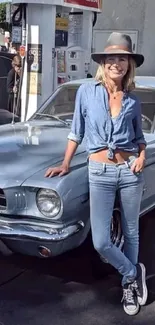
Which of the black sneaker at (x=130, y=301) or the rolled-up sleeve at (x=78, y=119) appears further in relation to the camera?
the black sneaker at (x=130, y=301)

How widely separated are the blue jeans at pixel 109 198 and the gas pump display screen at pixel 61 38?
5929mm

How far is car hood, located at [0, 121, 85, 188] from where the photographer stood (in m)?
3.71

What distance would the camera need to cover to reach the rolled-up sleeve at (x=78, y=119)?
3.38 m

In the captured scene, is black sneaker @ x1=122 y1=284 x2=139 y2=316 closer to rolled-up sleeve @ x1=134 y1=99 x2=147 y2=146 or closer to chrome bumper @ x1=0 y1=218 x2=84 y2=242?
chrome bumper @ x1=0 y1=218 x2=84 y2=242

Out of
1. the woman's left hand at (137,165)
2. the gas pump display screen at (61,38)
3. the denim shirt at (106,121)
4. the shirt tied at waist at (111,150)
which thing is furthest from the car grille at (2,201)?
the gas pump display screen at (61,38)

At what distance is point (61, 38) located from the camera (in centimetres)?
894

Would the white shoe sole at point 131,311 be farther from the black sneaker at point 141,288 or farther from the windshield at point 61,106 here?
the windshield at point 61,106

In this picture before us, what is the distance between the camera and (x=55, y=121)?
5211 millimetres

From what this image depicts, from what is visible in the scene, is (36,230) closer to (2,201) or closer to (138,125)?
(2,201)

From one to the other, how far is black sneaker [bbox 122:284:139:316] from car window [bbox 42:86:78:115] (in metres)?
2.22

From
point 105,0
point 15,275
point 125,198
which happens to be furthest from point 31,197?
point 105,0

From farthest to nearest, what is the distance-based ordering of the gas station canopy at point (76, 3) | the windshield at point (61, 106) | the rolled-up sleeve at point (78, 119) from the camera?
the gas station canopy at point (76, 3) < the windshield at point (61, 106) < the rolled-up sleeve at point (78, 119)

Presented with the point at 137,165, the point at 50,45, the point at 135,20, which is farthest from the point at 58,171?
the point at 135,20

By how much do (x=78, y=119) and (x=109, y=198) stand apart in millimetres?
581
